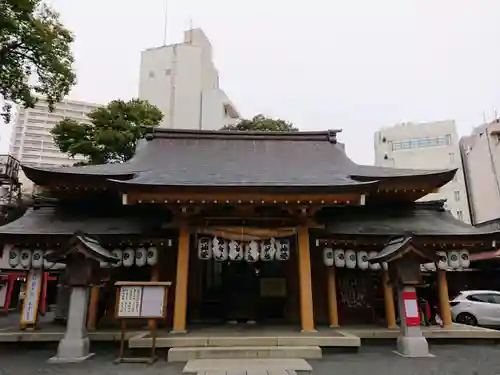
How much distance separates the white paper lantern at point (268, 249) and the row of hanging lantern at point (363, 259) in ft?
4.86

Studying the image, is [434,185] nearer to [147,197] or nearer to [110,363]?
[147,197]

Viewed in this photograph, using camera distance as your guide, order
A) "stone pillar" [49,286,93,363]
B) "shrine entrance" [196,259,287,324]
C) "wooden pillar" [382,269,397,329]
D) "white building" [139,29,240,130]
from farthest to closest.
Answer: "white building" [139,29,240,130], "shrine entrance" [196,259,287,324], "wooden pillar" [382,269,397,329], "stone pillar" [49,286,93,363]

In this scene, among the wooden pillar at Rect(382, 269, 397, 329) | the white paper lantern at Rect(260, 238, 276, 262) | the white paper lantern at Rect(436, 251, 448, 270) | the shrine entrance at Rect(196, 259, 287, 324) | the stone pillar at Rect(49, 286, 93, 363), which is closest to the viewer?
the stone pillar at Rect(49, 286, 93, 363)

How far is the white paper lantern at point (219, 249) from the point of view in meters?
9.31

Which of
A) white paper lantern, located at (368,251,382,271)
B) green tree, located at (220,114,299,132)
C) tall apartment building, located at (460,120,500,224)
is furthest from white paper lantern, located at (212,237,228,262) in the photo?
tall apartment building, located at (460,120,500,224)

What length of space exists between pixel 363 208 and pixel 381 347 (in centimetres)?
413

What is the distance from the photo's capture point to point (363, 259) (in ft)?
32.7

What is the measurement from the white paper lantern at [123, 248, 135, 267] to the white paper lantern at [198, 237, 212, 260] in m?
1.83

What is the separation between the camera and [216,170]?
11.0m

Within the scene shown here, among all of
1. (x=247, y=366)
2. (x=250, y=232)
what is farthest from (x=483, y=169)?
(x=247, y=366)

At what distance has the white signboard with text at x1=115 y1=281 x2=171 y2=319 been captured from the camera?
23.2 feet

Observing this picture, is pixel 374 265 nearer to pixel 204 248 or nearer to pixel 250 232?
pixel 250 232

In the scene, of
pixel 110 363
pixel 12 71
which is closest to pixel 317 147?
pixel 110 363

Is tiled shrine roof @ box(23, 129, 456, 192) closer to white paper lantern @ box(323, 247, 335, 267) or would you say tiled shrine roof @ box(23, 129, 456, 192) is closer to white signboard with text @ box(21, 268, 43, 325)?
white paper lantern @ box(323, 247, 335, 267)
